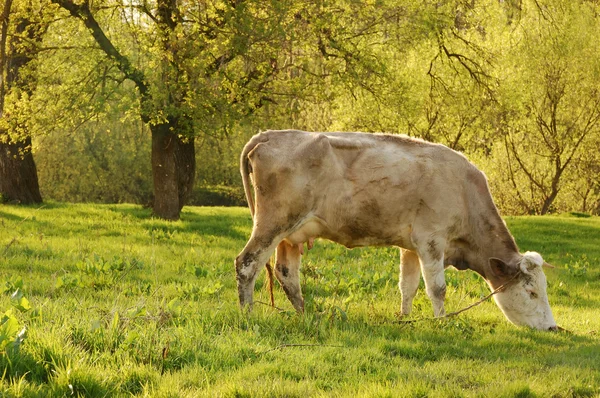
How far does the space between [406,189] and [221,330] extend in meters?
2.93

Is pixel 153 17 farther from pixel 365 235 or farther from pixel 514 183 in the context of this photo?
pixel 514 183

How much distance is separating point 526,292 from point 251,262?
3.46 meters

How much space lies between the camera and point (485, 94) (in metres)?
23.8

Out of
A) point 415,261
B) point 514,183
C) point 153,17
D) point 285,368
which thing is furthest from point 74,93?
point 514,183

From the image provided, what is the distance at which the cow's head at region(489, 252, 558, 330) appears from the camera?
8.56 m

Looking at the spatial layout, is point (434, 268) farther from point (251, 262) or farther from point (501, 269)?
point (251, 262)

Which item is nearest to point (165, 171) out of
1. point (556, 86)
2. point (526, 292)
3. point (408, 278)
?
point (408, 278)

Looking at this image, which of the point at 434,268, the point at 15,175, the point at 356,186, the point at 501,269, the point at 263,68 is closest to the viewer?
the point at 356,186

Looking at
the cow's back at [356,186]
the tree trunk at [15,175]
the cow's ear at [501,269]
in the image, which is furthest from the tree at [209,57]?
the cow's ear at [501,269]

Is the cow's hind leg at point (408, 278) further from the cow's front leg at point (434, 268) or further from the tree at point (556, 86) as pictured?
the tree at point (556, 86)

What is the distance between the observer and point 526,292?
28.3ft

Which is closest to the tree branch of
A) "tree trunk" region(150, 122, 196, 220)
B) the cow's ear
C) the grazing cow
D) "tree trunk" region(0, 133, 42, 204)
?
"tree trunk" region(150, 122, 196, 220)

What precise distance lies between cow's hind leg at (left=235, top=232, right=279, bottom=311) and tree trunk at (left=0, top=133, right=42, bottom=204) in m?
16.2

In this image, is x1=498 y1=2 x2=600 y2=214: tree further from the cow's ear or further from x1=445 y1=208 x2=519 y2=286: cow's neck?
the cow's ear
